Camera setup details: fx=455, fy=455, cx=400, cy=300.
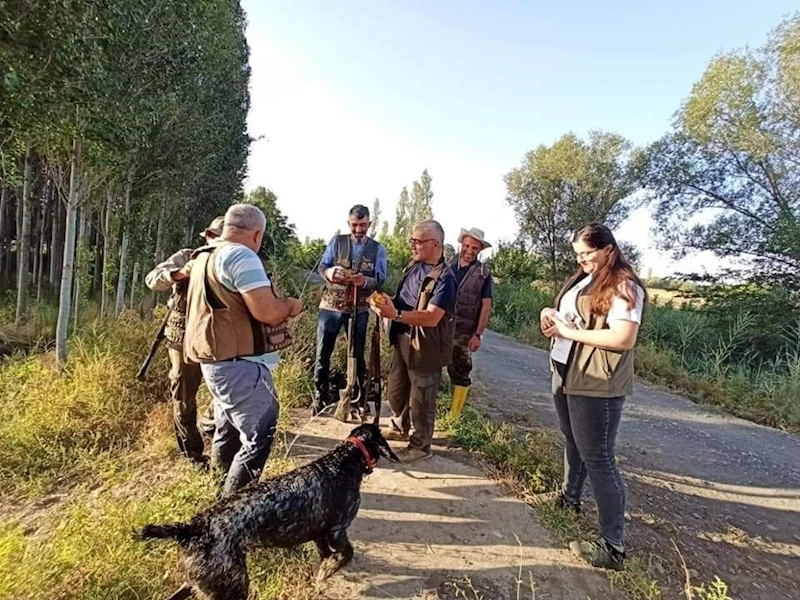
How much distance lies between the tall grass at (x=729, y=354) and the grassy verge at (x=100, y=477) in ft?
21.3

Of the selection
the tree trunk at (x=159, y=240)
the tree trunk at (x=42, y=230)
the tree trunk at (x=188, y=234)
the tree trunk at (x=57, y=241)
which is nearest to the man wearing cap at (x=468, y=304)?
the tree trunk at (x=159, y=240)

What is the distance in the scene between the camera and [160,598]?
2121 millimetres

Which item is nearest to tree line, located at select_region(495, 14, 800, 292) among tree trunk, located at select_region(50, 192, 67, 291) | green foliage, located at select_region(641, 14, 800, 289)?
green foliage, located at select_region(641, 14, 800, 289)

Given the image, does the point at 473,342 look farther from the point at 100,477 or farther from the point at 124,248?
the point at 124,248

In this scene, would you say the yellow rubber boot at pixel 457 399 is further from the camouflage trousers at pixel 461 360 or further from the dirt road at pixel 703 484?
the dirt road at pixel 703 484

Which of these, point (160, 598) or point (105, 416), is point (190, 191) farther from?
point (160, 598)

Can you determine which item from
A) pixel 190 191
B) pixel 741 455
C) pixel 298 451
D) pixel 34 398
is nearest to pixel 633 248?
pixel 741 455

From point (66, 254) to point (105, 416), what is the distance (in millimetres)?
2820

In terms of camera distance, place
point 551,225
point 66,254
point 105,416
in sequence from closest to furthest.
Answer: point 105,416
point 66,254
point 551,225

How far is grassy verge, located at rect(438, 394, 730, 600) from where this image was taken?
2.48 metres

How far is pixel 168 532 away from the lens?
5.99 ft

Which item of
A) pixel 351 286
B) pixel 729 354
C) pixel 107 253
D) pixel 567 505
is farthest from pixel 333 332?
pixel 729 354

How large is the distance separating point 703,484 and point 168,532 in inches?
180

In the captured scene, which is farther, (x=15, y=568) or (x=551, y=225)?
(x=551, y=225)
